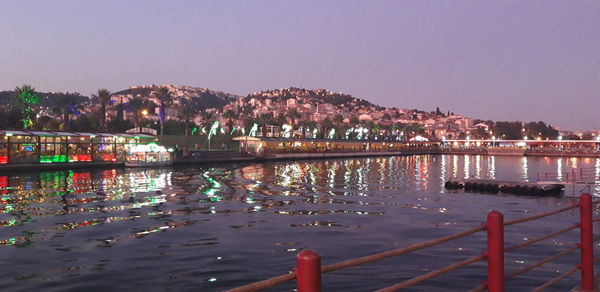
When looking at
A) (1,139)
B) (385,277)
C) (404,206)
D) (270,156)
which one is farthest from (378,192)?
(270,156)

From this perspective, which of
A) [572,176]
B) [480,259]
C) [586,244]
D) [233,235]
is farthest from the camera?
[572,176]

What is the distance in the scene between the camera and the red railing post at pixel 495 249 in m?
4.70

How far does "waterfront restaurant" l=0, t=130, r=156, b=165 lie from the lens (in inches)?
2187

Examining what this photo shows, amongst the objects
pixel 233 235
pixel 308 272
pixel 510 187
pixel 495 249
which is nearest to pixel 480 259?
pixel 495 249

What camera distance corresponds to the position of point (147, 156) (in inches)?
2630

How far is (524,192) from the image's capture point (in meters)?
39.3

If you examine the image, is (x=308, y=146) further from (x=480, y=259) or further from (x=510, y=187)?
(x=480, y=259)

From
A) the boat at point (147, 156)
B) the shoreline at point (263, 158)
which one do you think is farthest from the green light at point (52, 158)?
the boat at point (147, 156)

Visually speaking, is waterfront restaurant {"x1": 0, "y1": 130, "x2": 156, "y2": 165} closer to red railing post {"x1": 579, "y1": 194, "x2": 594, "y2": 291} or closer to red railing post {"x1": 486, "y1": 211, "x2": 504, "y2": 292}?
red railing post {"x1": 579, "y1": 194, "x2": 594, "y2": 291}

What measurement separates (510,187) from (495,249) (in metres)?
39.0

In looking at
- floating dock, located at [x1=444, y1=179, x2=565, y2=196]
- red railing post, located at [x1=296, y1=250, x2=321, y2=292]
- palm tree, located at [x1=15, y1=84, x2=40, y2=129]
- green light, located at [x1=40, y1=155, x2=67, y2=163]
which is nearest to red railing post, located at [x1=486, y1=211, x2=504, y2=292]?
red railing post, located at [x1=296, y1=250, x2=321, y2=292]

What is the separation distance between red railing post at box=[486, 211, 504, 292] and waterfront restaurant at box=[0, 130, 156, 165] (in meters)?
59.8

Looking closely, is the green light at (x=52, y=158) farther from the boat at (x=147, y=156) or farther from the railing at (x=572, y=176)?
the railing at (x=572, y=176)

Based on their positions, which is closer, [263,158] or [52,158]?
[52,158]
